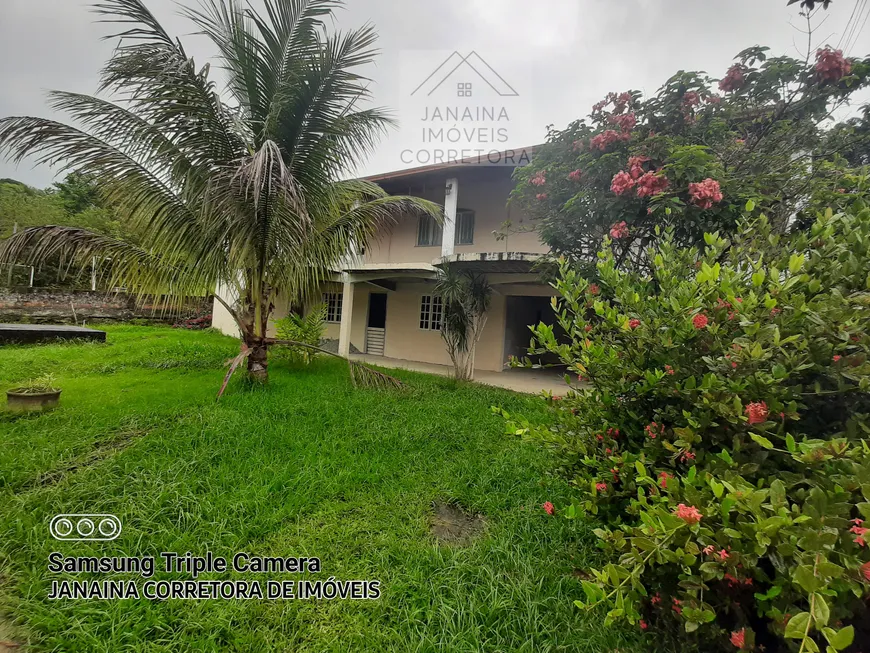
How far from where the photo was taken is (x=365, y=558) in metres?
2.41

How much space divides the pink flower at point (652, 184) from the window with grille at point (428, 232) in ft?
23.9

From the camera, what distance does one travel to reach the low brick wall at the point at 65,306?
40.0 feet

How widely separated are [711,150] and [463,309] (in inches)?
195

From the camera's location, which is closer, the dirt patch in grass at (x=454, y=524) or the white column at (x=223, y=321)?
the dirt patch in grass at (x=454, y=524)

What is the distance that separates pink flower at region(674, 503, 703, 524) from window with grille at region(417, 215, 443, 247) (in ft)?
33.0

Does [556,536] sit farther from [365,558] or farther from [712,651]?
[365,558]

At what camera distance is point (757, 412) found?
51.8 inches

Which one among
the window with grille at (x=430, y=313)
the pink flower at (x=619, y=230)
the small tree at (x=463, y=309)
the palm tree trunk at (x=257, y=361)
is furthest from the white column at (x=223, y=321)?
the pink flower at (x=619, y=230)

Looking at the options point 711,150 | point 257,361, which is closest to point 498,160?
point 711,150

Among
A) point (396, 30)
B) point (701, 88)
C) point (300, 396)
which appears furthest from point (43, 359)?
point (701, 88)

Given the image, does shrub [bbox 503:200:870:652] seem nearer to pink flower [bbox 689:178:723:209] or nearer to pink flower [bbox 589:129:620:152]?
pink flower [bbox 689:178:723:209]

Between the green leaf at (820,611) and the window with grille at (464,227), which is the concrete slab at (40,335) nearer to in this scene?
the window with grille at (464,227)

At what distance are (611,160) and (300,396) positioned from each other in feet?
19.1

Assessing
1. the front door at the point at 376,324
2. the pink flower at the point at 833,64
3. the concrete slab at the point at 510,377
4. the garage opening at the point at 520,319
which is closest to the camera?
the pink flower at the point at 833,64
